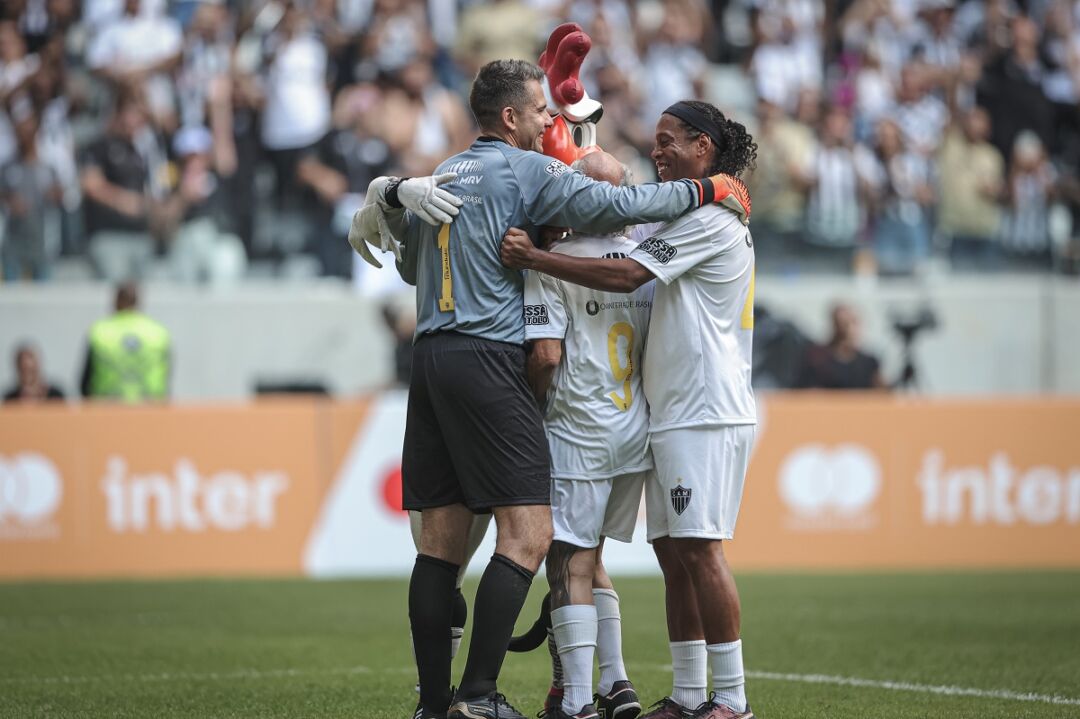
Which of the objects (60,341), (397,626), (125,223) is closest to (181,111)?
(125,223)

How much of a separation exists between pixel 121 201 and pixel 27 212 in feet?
2.78

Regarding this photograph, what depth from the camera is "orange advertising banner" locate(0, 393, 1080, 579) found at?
43.4 ft

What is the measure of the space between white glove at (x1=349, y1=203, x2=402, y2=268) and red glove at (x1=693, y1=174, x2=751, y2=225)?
47.7 inches

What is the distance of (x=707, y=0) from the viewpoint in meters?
18.7

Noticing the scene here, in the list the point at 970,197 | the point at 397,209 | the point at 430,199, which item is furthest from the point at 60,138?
the point at 430,199

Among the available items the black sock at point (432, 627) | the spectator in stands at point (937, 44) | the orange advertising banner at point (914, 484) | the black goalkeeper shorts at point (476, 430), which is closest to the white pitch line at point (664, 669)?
the black sock at point (432, 627)

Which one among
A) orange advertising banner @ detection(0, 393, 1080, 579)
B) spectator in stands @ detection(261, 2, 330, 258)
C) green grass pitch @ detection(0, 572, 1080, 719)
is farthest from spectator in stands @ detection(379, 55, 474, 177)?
green grass pitch @ detection(0, 572, 1080, 719)

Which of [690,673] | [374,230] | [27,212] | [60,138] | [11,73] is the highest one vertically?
[11,73]

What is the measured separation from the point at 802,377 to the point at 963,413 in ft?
5.19

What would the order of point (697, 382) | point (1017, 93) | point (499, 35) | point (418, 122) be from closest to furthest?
point (697, 382) → point (418, 122) → point (499, 35) → point (1017, 93)

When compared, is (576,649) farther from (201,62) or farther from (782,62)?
(782,62)

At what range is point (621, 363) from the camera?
6.32m

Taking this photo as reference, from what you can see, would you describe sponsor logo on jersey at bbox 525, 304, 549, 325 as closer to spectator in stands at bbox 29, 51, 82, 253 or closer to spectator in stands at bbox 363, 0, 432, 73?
spectator in stands at bbox 29, 51, 82, 253

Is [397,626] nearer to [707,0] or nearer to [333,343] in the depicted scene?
[333,343]
